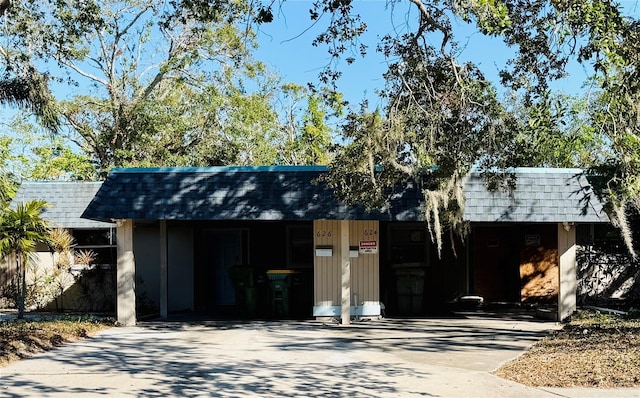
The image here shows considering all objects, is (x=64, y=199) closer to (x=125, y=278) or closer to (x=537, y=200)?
(x=125, y=278)

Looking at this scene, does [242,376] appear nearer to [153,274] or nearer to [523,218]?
[523,218]

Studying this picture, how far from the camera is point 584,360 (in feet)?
27.8

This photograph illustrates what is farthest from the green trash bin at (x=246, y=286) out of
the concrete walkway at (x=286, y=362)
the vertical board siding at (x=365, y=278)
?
the vertical board siding at (x=365, y=278)

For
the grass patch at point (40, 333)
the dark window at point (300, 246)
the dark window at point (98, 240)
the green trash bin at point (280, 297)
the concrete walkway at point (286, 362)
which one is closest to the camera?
the concrete walkway at point (286, 362)

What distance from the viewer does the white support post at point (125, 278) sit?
1366 cm

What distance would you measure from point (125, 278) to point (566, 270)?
8904 millimetres

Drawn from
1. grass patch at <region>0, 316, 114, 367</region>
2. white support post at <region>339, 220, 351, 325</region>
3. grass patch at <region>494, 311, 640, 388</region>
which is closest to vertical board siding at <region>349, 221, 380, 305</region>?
white support post at <region>339, 220, 351, 325</region>

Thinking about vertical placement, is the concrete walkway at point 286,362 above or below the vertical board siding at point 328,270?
below

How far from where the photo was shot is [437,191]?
1184cm

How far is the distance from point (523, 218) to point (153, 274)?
885cm

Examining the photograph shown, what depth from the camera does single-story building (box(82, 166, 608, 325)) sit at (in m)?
13.4

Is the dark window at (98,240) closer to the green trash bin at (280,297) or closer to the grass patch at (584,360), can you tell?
the green trash bin at (280,297)

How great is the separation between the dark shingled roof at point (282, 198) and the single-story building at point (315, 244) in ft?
0.07

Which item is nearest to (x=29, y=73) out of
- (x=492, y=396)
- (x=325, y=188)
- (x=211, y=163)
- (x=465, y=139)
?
(x=325, y=188)
